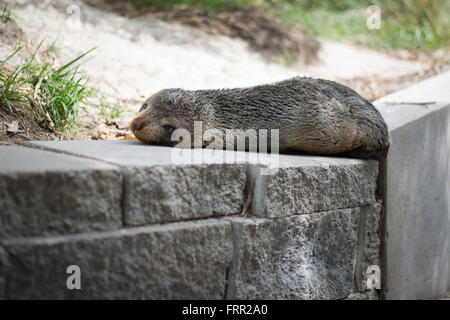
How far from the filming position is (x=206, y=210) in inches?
104

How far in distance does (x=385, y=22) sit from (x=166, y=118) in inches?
390

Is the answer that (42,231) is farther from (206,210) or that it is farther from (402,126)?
(402,126)

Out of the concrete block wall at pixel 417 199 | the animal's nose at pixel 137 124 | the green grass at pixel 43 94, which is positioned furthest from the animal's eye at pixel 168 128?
the concrete block wall at pixel 417 199

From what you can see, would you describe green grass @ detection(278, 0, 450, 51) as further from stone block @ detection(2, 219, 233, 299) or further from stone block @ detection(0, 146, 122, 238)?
stone block @ detection(0, 146, 122, 238)

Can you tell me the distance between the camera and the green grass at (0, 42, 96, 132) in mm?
3625

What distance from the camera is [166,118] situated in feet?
10.4

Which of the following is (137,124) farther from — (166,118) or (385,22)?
(385,22)

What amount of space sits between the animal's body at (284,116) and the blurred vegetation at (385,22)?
486 centimetres

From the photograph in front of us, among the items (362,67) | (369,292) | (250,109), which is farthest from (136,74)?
(362,67)

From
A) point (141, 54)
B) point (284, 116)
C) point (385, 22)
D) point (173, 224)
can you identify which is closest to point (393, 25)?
point (385, 22)

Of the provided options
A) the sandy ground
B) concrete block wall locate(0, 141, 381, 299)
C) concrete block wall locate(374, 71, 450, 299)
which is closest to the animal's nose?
concrete block wall locate(0, 141, 381, 299)

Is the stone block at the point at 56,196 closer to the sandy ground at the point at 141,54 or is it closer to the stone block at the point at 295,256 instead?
the stone block at the point at 295,256

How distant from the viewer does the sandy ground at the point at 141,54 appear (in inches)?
200

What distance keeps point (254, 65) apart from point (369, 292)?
3875 mm
